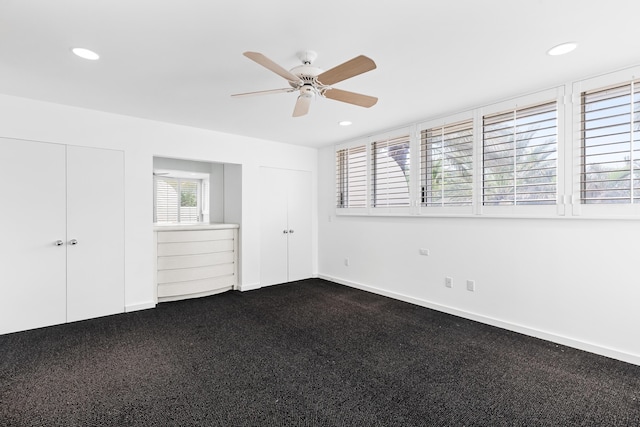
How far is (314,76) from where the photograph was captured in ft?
7.47

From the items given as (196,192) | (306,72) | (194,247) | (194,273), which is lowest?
(194,273)

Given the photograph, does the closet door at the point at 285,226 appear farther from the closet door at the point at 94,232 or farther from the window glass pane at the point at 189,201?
the closet door at the point at 94,232

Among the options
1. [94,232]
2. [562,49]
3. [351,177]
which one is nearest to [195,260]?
[94,232]

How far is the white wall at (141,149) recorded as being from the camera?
328 centimetres

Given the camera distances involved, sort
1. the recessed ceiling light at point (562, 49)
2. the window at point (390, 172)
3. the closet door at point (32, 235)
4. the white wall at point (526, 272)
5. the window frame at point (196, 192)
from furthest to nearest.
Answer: the window frame at point (196, 192)
the window at point (390, 172)
the closet door at point (32, 235)
the white wall at point (526, 272)
the recessed ceiling light at point (562, 49)

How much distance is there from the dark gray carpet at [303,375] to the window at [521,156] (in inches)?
55.7

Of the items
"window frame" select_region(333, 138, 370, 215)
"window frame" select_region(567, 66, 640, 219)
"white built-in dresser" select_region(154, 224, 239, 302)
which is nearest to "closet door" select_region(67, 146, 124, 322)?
"white built-in dresser" select_region(154, 224, 239, 302)

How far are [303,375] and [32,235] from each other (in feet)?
10.5

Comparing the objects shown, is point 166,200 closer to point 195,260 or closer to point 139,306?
point 195,260

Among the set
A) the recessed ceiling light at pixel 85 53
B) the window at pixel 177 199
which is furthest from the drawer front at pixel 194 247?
the recessed ceiling light at pixel 85 53

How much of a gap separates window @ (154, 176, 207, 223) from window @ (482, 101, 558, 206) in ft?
15.4

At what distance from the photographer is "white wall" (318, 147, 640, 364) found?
8.54ft

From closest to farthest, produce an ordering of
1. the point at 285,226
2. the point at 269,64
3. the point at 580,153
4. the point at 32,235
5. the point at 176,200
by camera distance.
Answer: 1. the point at 269,64
2. the point at 580,153
3. the point at 32,235
4. the point at 285,226
5. the point at 176,200

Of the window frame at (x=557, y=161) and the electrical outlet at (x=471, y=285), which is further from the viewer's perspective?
the electrical outlet at (x=471, y=285)
